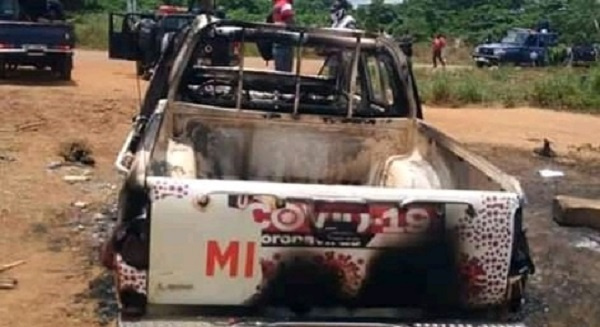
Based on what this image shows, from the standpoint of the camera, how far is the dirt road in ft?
22.4

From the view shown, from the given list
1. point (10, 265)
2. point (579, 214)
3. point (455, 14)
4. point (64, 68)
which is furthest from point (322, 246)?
point (455, 14)

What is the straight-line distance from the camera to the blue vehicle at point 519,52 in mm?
42188

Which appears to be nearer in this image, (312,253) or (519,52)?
(312,253)

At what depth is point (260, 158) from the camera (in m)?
6.64

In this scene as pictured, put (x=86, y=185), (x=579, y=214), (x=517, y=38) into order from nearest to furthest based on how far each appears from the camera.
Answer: (x=579, y=214)
(x=86, y=185)
(x=517, y=38)

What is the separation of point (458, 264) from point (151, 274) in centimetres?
131

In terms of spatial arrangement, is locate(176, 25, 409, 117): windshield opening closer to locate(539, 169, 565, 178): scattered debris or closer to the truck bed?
the truck bed

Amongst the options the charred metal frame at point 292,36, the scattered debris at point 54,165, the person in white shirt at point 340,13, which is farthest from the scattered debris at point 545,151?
the charred metal frame at point 292,36

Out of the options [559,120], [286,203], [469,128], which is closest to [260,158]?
[286,203]

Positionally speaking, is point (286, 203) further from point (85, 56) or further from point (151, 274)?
point (85, 56)

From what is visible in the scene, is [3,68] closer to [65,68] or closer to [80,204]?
[65,68]

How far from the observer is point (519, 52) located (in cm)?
4269

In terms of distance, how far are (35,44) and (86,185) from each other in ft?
35.5

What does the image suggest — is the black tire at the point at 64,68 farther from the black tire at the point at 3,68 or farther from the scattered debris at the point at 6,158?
the scattered debris at the point at 6,158
